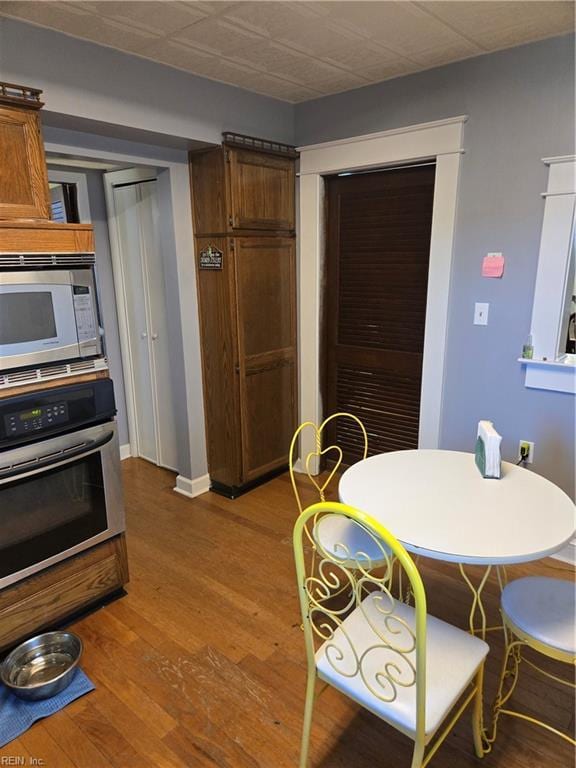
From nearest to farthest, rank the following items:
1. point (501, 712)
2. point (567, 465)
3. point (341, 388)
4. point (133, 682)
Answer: point (501, 712)
point (133, 682)
point (567, 465)
point (341, 388)

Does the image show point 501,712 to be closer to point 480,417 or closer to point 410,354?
point 480,417

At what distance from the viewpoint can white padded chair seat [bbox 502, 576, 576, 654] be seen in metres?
1.46

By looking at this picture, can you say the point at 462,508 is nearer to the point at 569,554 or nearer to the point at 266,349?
the point at 569,554

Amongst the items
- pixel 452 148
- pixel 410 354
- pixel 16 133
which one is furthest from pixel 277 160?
pixel 16 133

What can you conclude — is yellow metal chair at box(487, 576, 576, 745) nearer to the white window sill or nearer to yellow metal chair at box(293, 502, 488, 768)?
yellow metal chair at box(293, 502, 488, 768)

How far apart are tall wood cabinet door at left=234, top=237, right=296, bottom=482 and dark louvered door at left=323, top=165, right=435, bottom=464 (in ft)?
0.90

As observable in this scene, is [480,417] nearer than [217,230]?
Yes

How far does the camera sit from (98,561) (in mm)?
2211

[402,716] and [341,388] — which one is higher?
[341,388]

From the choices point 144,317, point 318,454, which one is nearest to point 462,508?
point 318,454

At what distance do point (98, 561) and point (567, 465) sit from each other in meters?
2.28

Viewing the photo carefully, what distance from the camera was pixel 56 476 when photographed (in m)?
1.99

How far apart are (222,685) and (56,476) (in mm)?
1032

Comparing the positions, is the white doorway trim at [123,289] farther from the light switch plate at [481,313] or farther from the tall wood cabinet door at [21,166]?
the light switch plate at [481,313]
